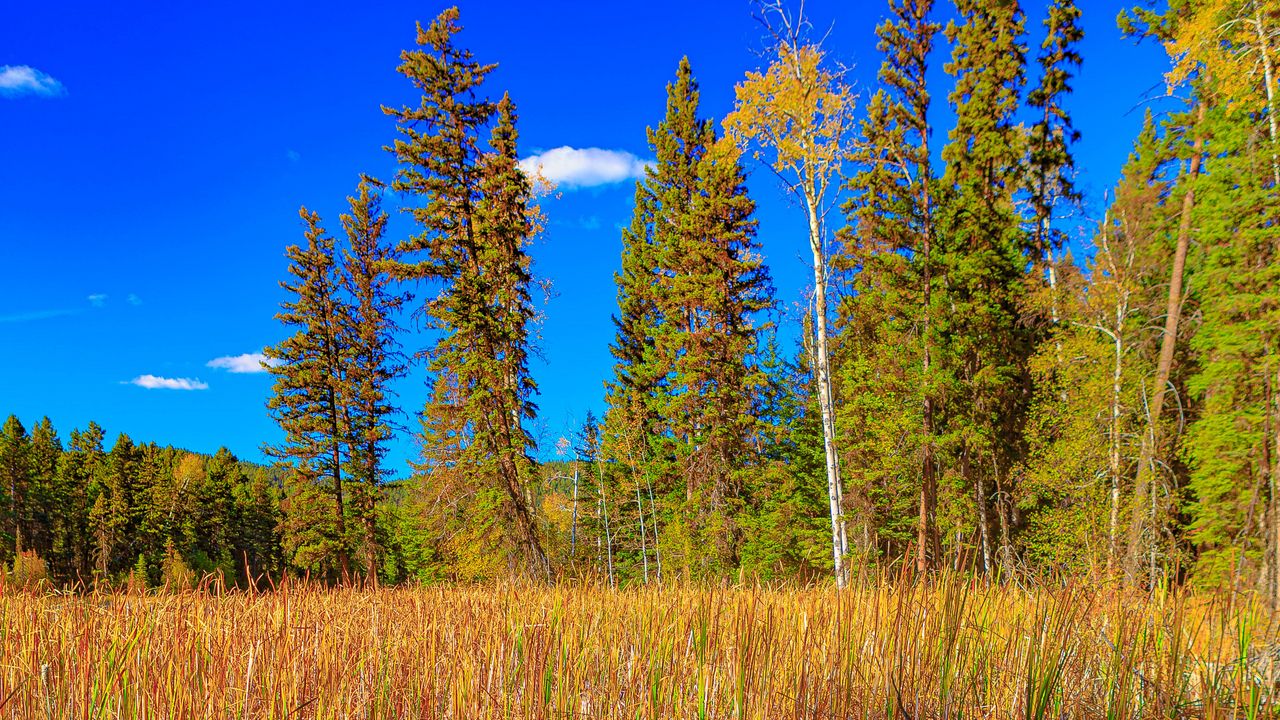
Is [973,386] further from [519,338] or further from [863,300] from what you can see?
[519,338]

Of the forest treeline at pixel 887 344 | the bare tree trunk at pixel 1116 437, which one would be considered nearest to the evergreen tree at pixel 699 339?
the forest treeline at pixel 887 344

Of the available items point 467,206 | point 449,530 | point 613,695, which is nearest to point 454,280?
point 467,206

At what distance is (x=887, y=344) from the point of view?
22.1m

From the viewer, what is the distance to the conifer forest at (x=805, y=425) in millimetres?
2752

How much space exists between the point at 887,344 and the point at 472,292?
45.5 feet

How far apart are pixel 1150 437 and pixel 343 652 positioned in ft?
66.0

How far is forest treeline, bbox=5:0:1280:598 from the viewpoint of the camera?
47.7 feet

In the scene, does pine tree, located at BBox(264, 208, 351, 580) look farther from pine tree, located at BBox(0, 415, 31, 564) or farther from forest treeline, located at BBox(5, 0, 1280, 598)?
pine tree, located at BBox(0, 415, 31, 564)

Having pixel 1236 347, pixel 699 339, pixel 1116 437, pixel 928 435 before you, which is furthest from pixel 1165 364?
pixel 699 339

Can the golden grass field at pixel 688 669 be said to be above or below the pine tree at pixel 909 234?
below

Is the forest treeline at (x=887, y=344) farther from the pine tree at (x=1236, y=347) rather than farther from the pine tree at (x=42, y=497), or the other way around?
the pine tree at (x=42, y=497)

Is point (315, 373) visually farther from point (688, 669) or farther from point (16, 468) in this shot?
point (16, 468)

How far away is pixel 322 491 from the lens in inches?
976

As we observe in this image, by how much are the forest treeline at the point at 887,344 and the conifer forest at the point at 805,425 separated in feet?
0.43
